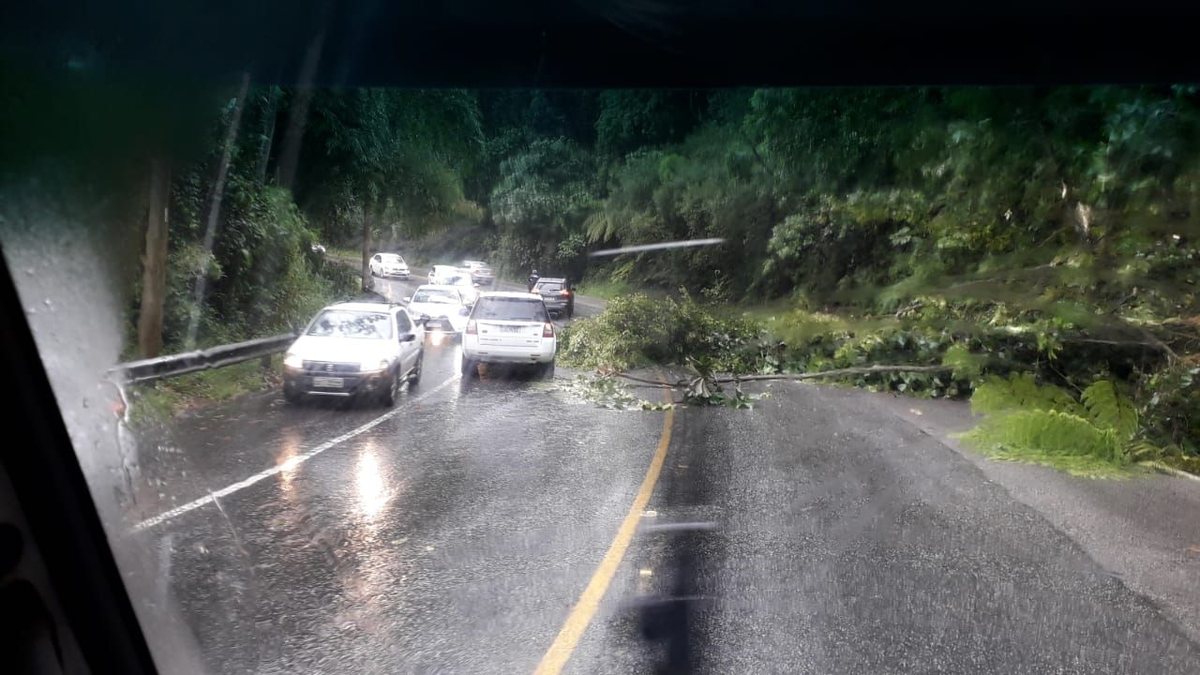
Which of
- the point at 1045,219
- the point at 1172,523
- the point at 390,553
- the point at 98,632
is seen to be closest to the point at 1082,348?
the point at 1045,219

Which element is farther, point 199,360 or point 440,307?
point 440,307

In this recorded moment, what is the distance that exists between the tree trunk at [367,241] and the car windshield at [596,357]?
5 cm

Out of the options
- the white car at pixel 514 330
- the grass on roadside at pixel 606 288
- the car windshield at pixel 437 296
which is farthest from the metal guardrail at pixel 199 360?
the grass on roadside at pixel 606 288

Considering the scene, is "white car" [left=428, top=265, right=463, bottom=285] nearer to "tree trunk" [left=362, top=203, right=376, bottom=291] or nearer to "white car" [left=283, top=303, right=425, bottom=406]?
"tree trunk" [left=362, top=203, right=376, bottom=291]

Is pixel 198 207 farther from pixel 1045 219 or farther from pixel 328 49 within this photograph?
pixel 1045 219

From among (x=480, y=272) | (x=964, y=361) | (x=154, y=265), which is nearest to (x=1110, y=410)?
(x=964, y=361)

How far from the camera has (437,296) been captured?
36.8 ft

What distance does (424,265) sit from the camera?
10.4m

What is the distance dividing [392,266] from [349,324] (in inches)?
37.4

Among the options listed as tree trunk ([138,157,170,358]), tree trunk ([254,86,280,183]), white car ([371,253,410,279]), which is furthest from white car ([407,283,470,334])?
tree trunk ([138,157,170,358])

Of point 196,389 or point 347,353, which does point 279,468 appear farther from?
point 347,353

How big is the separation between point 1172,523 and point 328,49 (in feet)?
23.5

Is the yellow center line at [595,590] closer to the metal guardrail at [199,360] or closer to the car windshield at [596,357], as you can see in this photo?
the car windshield at [596,357]

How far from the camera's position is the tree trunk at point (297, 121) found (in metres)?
7.41
